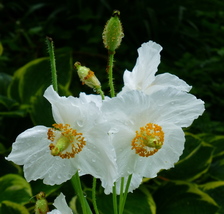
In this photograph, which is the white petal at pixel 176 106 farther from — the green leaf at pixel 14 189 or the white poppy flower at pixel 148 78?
the green leaf at pixel 14 189

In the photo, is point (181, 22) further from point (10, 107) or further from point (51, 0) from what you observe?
point (10, 107)

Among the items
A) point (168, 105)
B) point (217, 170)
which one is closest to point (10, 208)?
point (168, 105)

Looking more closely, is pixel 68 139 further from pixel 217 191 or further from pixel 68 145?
pixel 217 191

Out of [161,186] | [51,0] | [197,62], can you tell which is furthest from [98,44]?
[161,186]

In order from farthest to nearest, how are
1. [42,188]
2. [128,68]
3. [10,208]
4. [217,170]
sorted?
[128,68] → [217,170] → [42,188] → [10,208]

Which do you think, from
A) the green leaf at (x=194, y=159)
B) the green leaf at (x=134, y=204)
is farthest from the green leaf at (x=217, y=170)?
the green leaf at (x=134, y=204)

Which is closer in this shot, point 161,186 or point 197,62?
point 161,186
